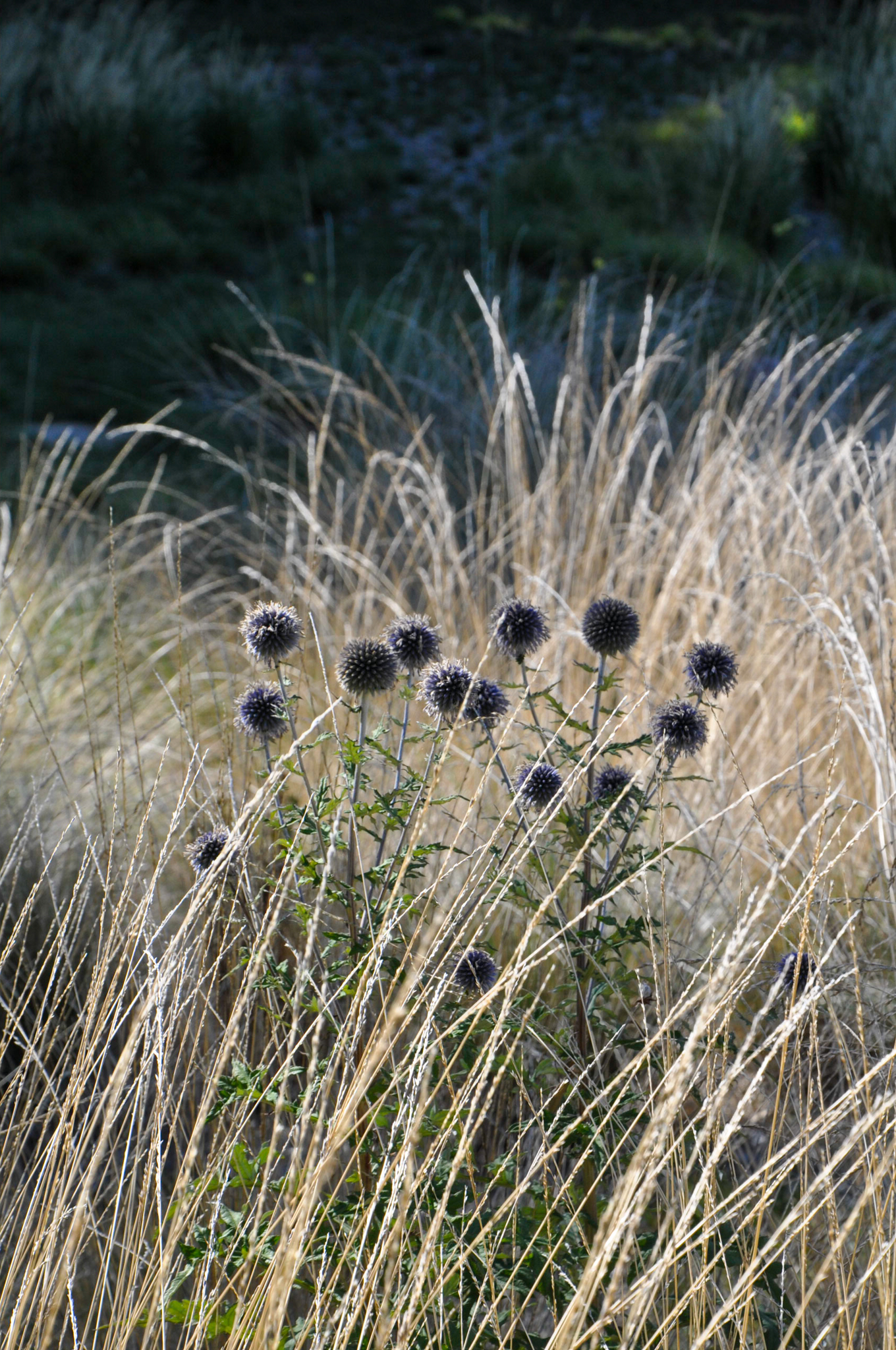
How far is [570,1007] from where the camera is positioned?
1.72 m

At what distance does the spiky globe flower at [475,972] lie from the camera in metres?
1.58

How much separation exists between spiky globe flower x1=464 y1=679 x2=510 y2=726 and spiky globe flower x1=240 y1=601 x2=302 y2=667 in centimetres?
25

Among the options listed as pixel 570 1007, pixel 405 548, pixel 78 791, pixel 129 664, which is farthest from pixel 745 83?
pixel 570 1007

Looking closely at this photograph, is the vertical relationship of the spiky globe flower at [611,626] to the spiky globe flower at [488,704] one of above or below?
above

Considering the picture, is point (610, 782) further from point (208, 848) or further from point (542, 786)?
point (208, 848)

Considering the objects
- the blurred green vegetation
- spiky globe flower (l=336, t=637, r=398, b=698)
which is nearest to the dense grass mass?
spiky globe flower (l=336, t=637, r=398, b=698)

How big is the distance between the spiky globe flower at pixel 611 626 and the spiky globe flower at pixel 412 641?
0.24m

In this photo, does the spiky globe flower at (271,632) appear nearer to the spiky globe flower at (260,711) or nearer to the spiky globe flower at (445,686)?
the spiky globe flower at (260,711)

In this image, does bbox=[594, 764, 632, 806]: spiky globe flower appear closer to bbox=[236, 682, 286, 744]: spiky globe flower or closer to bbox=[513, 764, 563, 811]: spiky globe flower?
bbox=[513, 764, 563, 811]: spiky globe flower

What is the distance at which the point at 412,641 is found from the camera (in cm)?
164

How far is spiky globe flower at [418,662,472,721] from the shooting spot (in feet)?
5.29

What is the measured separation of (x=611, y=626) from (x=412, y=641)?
11.6 inches

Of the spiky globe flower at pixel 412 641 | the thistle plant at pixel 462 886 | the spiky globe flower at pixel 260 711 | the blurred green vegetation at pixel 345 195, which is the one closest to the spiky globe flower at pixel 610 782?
the thistle plant at pixel 462 886

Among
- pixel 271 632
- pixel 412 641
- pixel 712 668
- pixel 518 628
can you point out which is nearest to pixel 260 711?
pixel 271 632
